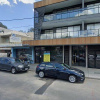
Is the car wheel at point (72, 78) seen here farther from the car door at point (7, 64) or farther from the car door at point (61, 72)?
the car door at point (7, 64)

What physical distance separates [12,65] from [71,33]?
27.9 feet

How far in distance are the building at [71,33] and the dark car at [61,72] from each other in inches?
175

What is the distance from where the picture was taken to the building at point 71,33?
39.5 ft

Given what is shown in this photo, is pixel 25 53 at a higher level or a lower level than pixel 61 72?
higher

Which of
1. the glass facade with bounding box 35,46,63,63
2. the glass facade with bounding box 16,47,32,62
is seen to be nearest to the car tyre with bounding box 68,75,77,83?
the glass facade with bounding box 35,46,63,63

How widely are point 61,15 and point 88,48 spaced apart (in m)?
6.25

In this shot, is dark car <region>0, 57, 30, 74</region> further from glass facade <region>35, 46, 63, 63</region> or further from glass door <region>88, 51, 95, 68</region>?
glass door <region>88, 51, 95, 68</region>

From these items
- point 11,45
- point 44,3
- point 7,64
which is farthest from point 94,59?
point 11,45

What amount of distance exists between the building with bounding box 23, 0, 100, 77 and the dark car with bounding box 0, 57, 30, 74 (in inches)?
168

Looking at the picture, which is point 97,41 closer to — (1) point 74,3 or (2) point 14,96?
(1) point 74,3

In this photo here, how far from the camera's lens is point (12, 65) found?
10.2 meters

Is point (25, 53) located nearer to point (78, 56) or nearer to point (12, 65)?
point (12, 65)

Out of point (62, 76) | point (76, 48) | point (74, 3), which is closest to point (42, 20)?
point (74, 3)

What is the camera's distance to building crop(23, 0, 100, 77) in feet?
39.5
